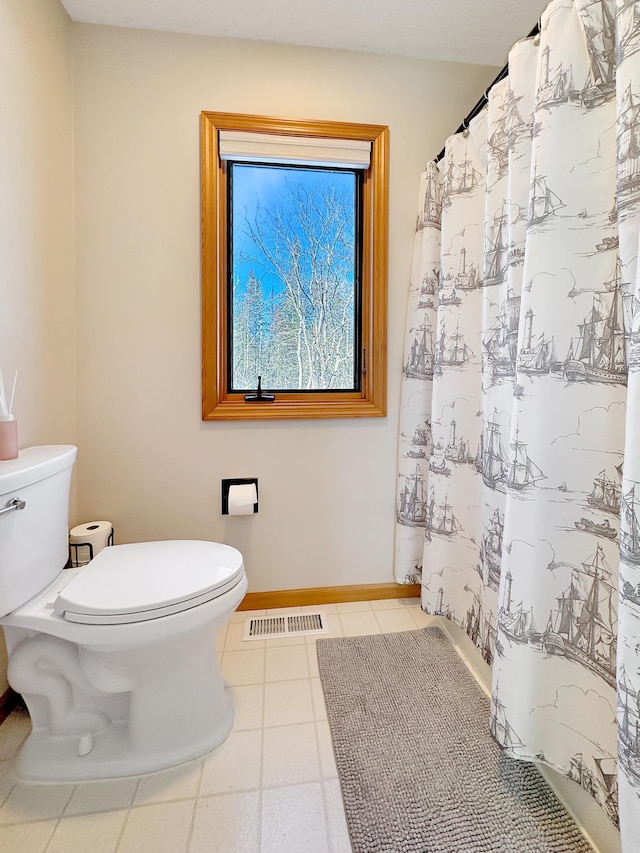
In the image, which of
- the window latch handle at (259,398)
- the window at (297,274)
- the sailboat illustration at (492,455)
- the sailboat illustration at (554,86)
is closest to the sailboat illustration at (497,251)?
the sailboat illustration at (554,86)

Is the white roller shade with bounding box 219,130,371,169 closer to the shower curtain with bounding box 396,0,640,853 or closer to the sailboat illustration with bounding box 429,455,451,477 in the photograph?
the shower curtain with bounding box 396,0,640,853

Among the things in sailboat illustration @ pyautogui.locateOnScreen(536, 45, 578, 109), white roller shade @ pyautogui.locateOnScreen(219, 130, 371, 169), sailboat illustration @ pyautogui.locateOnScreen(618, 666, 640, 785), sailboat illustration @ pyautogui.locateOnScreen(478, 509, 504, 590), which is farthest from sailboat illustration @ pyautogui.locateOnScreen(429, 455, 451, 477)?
white roller shade @ pyautogui.locateOnScreen(219, 130, 371, 169)

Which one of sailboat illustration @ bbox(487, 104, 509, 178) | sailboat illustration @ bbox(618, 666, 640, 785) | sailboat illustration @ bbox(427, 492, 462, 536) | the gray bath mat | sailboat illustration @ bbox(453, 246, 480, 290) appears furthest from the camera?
sailboat illustration @ bbox(427, 492, 462, 536)

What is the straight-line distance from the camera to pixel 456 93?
178cm

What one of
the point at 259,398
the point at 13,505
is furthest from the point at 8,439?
the point at 259,398

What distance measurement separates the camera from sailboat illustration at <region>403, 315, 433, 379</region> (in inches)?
65.9

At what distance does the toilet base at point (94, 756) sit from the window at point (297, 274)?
3.40ft

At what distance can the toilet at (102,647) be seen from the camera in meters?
1.00

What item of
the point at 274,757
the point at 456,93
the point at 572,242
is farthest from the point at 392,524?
the point at 456,93

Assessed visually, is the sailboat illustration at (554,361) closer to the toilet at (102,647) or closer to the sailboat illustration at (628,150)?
the sailboat illustration at (628,150)

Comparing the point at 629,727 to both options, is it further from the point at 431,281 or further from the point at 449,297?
the point at 431,281

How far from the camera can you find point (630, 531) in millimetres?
663

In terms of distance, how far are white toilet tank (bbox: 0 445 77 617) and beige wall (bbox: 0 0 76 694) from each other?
23cm

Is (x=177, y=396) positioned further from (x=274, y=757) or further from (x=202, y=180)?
(x=274, y=757)
